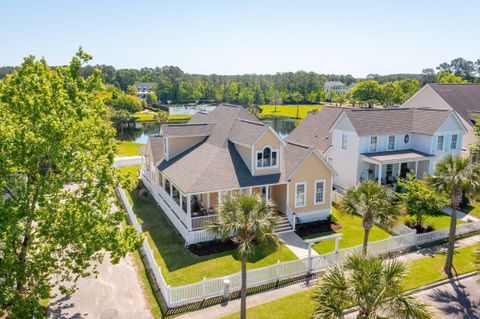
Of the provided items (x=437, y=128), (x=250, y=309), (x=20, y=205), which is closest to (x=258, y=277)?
(x=250, y=309)

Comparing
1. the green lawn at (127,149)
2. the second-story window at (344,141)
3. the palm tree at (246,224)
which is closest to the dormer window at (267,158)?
the palm tree at (246,224)

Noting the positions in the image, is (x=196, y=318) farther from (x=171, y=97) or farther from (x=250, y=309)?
(x=171, y=97)

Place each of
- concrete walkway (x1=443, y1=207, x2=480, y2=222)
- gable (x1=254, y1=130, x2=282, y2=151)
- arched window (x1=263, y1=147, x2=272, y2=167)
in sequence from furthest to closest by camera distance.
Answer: concrete walkway (x1=443, y1=207, x2=480, y2=222) → arched window (x1=263, y1=147, x2=272, y2=167) → gable (x1=254, y1=130, x2=282, y2=151)

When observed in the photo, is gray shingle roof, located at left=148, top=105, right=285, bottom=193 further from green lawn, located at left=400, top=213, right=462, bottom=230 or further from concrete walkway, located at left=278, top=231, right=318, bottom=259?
green lawn, located at left=400, top=213, right=462, bottom=230

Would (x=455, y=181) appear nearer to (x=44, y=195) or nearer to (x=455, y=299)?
(x=455, y=299)

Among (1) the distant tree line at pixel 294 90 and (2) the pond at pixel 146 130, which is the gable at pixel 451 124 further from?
(1) the distant tree line at pixel 294 90

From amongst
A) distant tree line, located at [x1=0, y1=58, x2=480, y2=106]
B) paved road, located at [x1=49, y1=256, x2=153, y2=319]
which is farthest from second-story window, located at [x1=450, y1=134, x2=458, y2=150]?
distant tree line, located at [x1=0, y1=58, x2=480, y2=106]
